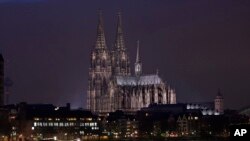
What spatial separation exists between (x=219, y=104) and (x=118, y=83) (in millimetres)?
27479

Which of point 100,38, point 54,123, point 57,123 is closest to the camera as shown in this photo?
point 54,123

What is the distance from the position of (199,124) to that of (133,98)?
28.6 metres

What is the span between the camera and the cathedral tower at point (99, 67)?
149 metres

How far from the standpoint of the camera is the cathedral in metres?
150

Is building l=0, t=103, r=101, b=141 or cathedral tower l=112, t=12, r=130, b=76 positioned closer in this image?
building l=0, t=103, r=101, b=141

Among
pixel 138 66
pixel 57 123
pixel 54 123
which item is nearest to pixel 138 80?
pixel 138 66

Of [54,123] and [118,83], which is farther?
[118,83]

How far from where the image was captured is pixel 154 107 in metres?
148

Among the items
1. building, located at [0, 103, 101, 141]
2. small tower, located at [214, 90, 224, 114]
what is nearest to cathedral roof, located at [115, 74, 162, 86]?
small tower, located at [214, 90, 224, 114]

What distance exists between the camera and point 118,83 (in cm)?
15512

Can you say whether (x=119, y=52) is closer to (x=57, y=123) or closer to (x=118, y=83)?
(x=118, y=83)

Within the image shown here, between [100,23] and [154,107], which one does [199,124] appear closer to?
[154,107]

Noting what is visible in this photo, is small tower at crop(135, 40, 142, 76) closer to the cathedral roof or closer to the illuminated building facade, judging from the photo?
the cathedral roof

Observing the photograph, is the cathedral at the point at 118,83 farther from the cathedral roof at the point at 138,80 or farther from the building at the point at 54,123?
the building at the point at 54,123
